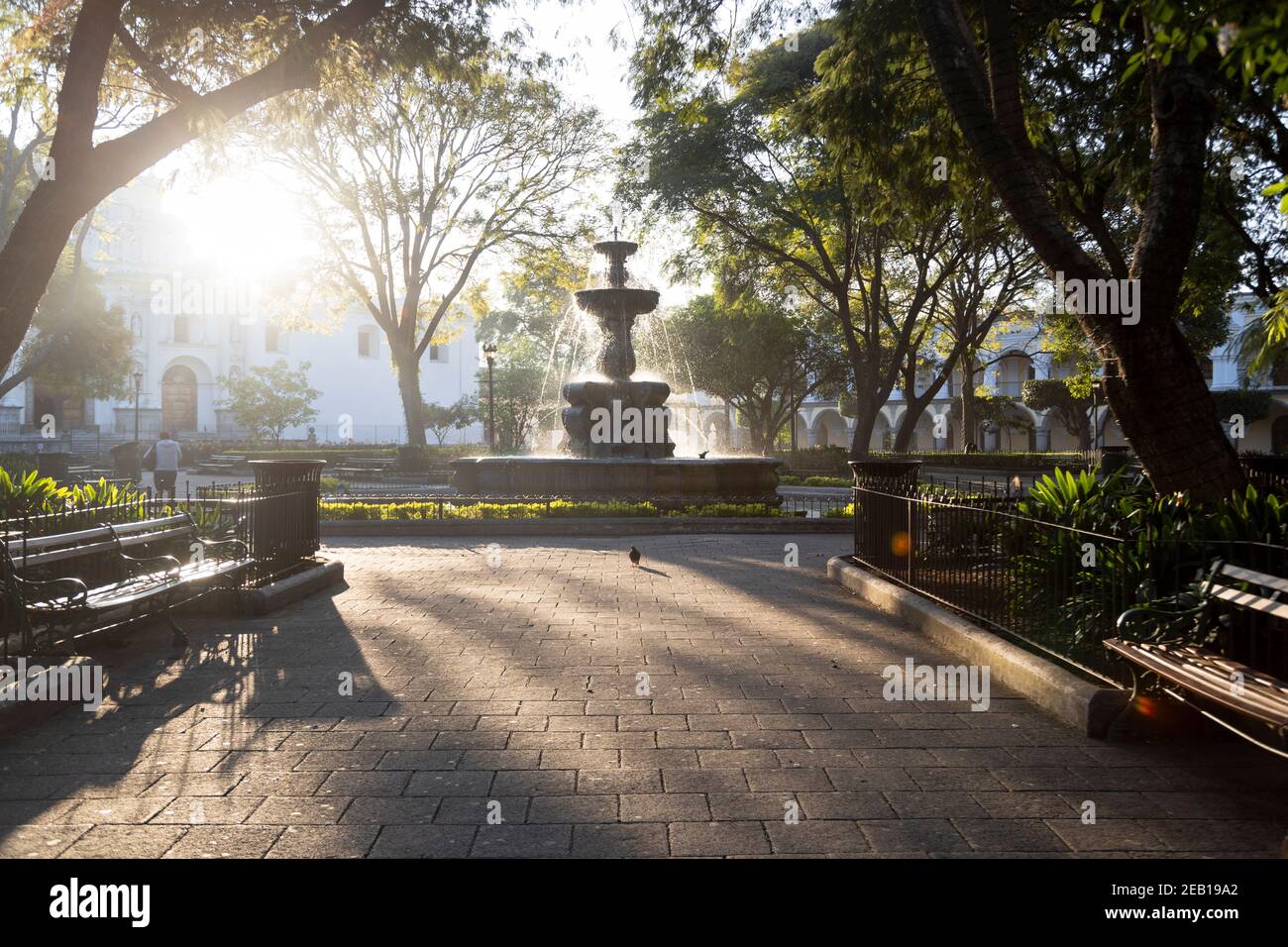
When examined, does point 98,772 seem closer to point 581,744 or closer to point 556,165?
point 581,744

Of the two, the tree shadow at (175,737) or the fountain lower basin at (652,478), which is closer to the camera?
the tree shadow at (175,737)

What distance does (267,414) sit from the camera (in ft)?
142

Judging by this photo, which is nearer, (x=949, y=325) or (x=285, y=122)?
(x=285, y=122)

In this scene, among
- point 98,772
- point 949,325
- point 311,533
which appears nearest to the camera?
point 98,772

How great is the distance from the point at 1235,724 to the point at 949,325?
30.6 metres

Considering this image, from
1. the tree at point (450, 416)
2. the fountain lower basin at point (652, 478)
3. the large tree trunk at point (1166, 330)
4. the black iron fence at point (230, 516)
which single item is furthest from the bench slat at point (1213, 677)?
the tree at point (450, 416)

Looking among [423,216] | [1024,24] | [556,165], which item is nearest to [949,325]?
[556,165]

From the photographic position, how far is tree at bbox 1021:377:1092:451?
43.0m

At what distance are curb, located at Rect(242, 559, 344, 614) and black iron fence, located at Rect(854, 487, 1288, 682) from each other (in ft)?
17.2

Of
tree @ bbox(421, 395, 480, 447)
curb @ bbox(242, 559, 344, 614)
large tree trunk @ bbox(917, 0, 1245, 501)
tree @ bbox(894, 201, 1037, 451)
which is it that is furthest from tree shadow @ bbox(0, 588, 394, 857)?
tree @ bbox(421, 395, 480, 447)

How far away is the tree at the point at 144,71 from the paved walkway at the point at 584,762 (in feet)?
12.0

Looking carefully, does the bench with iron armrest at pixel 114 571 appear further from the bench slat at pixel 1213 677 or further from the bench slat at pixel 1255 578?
the bench slat at pixel 1255 578

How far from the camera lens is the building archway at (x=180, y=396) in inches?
2032

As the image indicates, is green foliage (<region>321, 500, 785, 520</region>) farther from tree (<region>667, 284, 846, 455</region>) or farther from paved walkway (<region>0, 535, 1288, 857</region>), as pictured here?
tree (<region>667, 284, 846, 455</region>)
